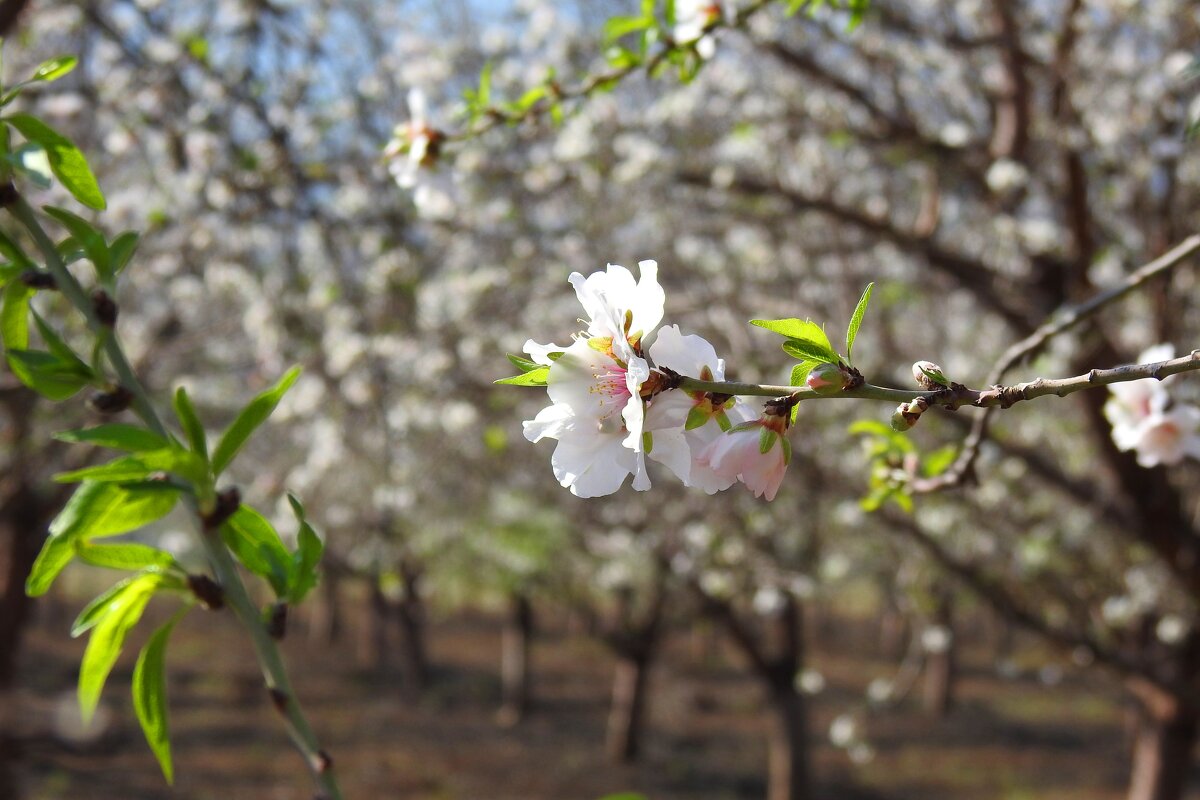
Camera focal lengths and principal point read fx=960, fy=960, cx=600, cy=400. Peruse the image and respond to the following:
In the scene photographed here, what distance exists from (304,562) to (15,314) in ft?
0.99

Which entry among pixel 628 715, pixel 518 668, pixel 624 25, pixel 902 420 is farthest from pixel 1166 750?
pixel 518 668

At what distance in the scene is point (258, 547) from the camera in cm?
77

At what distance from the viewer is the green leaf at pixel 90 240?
754 millimetres

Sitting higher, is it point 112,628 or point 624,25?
point 624,25

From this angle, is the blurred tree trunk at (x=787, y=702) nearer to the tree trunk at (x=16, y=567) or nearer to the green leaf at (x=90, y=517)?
the tree trunk at (x=16, y=567)

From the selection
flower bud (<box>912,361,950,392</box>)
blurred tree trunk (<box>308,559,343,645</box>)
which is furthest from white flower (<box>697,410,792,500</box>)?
blurred tree trunk (<box>308,559,343,645</box>)

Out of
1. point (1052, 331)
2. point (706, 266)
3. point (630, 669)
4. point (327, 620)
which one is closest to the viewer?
point (1052, 331)

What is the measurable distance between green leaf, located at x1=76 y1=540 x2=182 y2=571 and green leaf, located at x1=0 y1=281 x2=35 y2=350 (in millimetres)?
177

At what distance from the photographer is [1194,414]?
1262 millimetres

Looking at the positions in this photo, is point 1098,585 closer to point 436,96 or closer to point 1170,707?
point 1170,707

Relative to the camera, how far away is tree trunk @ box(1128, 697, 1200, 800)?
4.28 m

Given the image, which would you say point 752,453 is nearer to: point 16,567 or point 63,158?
point 63,158

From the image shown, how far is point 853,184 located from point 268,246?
3.25 metres

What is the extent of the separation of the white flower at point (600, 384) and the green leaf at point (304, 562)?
0.20 m
